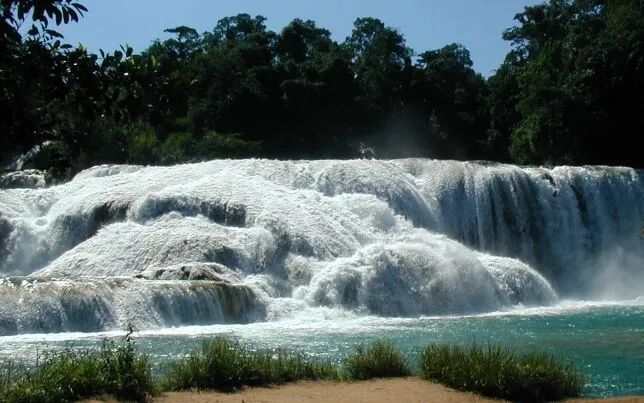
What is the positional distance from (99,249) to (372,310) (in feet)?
24.0

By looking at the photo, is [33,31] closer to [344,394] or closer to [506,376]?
[344,394]

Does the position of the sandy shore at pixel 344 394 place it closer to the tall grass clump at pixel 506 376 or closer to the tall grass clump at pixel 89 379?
the tall grass clump at pixel 506 376

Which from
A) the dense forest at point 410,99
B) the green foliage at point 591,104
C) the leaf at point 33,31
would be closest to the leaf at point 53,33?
the leaf at point 33,31

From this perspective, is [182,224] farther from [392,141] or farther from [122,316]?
[392,141]

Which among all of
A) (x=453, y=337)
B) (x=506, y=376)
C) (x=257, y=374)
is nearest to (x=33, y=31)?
(x=257, y=374)

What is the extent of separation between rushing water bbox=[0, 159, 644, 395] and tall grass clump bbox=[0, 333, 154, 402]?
5.08 m

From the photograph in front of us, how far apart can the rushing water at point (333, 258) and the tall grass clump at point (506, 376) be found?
3.58 feet

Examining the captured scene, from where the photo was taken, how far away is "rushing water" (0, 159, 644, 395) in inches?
696

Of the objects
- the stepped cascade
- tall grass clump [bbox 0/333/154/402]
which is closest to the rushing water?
the stepped cascade

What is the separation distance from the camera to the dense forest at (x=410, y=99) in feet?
133

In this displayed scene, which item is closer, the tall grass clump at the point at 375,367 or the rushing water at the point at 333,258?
the tall grass clump at the point at 375,367

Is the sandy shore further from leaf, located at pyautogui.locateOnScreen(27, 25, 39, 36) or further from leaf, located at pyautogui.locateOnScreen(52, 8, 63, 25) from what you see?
leaf, located at pyautogui.locateOnScreen(52, 8, 63, 25)

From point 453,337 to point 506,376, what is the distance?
712 cm

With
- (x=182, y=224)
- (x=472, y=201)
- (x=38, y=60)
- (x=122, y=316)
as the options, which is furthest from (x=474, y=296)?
(x=38, y=60)
